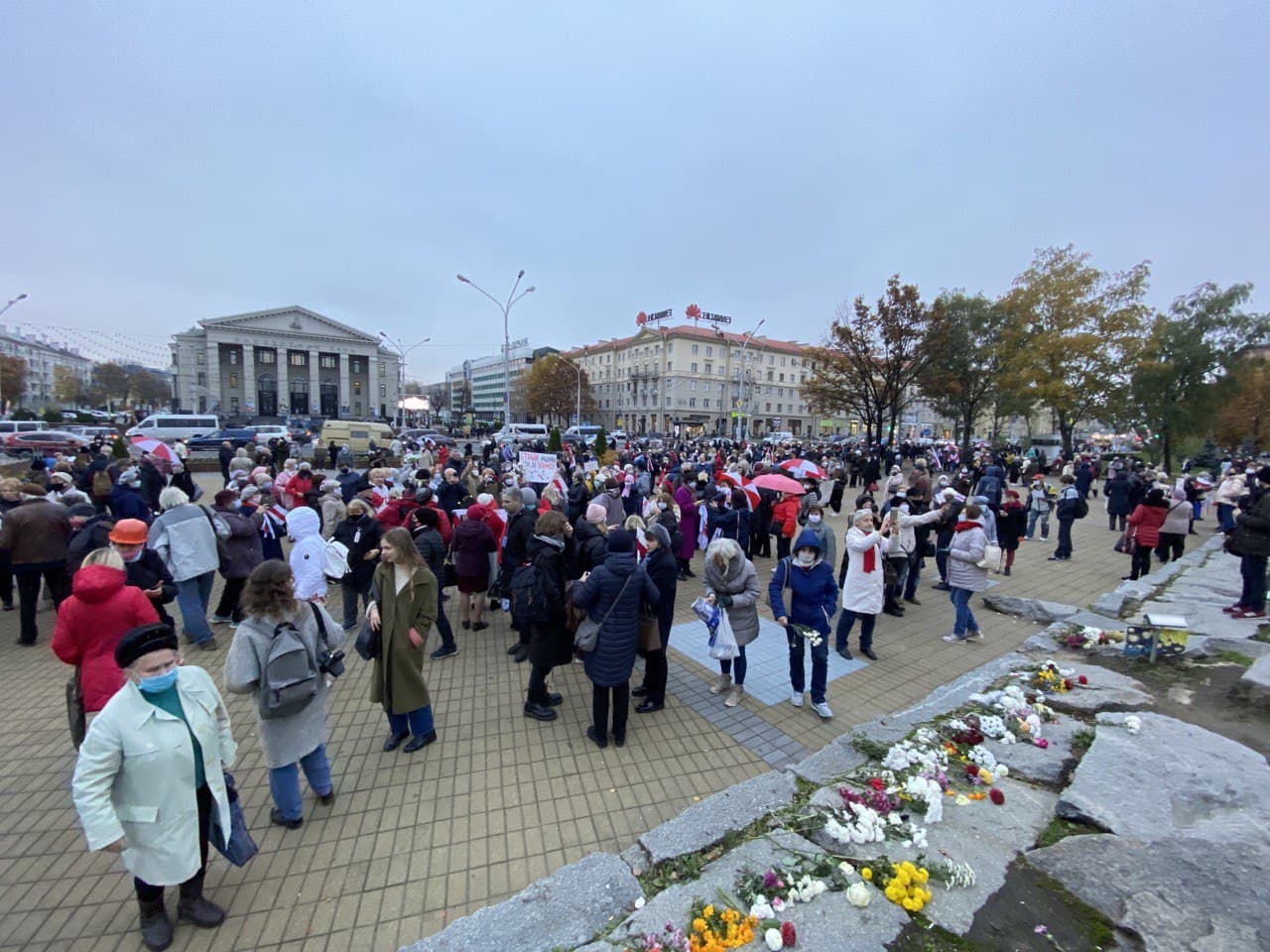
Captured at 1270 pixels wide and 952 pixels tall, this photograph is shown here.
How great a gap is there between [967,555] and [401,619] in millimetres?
6757

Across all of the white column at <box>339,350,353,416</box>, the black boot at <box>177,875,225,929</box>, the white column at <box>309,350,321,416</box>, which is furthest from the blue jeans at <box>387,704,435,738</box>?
the white column at <box>309,350,321,416</box>

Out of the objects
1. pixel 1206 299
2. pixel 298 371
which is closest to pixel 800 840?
pixel 1206 299

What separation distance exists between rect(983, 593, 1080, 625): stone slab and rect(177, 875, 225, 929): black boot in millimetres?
9804

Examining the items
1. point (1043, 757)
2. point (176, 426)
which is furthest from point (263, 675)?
point (176, 426)

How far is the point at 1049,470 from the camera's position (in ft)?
102

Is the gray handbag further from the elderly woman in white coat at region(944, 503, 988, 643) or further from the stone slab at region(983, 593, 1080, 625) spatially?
the stone slab at region(983, 593, 1080, 625)

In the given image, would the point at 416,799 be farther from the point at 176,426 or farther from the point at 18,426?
the point at 18,426

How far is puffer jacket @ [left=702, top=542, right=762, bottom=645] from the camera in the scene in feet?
16.1

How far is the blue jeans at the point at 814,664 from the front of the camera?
16.3 feet

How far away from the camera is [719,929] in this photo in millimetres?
2502

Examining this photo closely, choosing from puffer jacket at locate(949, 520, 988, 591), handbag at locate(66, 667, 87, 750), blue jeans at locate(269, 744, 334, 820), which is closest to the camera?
handbag at locate(66, 667, 87, 750)

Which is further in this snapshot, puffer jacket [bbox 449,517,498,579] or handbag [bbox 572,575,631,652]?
puffer jacket [bbox 449,517,498,579]

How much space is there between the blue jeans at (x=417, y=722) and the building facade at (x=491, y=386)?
92123mm

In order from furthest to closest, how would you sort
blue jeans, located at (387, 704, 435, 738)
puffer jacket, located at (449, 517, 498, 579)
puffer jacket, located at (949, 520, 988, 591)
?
puffer jacket, located at (949, 520, 988, 591) < puffer jacket, located at (449, 517, 498, 579) < blue jeans, located at (387, 704, 435, 738)
